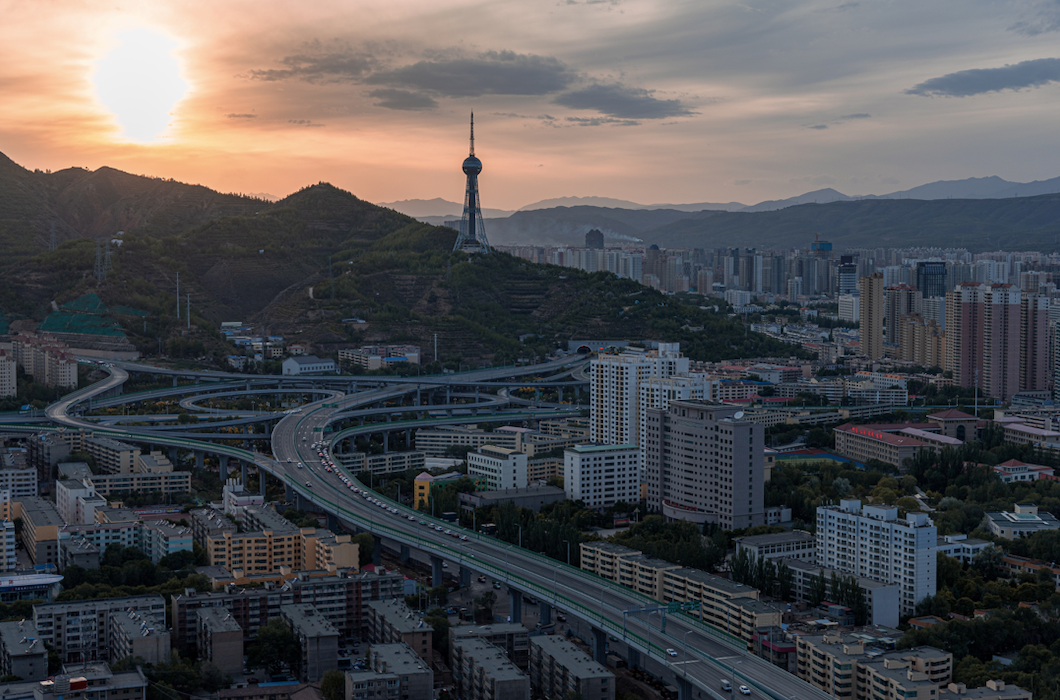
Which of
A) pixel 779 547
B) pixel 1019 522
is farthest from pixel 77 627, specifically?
pixel 1019 522

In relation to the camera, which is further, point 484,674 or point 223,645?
point 223,645

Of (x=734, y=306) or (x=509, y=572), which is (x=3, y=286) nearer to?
(x=509, y=572)

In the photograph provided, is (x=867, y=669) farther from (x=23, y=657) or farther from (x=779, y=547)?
(x=23, y=657)

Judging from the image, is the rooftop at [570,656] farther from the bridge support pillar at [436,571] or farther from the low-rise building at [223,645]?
the bridge support pillar at [436,571]

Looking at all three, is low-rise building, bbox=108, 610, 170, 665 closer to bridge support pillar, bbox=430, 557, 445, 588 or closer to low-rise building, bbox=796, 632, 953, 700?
bridge support pillar, bbox=430, 557, 445, 588

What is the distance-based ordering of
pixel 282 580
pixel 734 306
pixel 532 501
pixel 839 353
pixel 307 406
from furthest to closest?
pixel 734 306 < pixel 839 353 < pixel 307 406 < pixel 532 501 < pixel 282 580

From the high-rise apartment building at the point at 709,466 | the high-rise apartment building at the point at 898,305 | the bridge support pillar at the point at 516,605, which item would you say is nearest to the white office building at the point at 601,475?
the high-rise apartment building at the point at 709,466

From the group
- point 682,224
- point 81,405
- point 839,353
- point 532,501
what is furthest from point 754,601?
point 682,224
